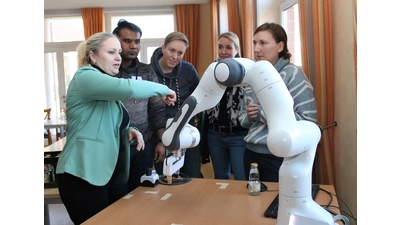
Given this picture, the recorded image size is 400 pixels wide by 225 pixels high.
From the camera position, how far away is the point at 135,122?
2.07 meters

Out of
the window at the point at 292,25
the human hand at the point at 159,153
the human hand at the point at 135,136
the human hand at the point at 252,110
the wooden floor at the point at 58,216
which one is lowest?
the wooden floor at the point at 58,216

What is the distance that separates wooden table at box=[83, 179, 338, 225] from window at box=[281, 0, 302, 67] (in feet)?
6.28

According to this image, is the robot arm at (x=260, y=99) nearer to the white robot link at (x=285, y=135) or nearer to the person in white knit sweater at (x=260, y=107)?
the white robot link at (x=285, y=135)

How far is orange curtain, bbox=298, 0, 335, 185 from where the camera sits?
222 cm

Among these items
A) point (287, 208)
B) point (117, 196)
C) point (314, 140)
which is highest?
point (314, 140)

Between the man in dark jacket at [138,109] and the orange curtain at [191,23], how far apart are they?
5.02 m

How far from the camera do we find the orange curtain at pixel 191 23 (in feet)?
23.5

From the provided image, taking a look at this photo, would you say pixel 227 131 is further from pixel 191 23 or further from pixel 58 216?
pixel 191 23

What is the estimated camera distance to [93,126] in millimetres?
1527

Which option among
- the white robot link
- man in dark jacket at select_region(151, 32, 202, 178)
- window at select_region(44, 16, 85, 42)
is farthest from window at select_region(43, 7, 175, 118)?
the white robot link

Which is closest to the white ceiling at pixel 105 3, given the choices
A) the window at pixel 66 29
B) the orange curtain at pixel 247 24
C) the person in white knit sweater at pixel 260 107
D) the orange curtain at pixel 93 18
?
the orange curtain at pixel 93 18
